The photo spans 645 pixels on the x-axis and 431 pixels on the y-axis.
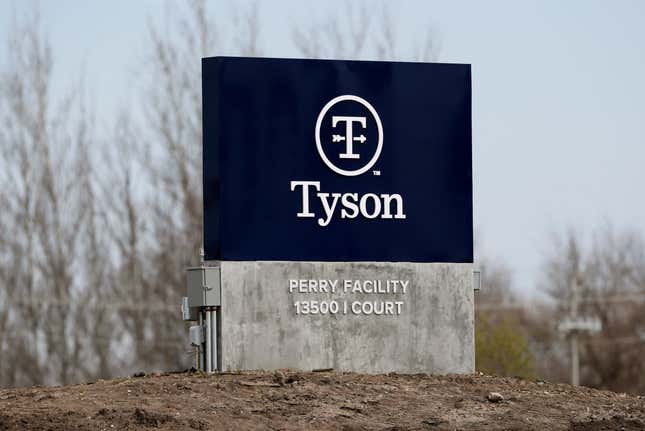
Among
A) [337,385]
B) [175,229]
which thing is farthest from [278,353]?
[175,229]

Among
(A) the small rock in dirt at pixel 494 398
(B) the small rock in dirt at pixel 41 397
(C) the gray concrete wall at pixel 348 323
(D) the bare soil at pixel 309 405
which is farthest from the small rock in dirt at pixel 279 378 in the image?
(B) the small rock in dirt at pixel 41 397

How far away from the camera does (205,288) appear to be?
1274 cm

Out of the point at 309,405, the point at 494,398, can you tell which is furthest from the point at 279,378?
the point at 494,398

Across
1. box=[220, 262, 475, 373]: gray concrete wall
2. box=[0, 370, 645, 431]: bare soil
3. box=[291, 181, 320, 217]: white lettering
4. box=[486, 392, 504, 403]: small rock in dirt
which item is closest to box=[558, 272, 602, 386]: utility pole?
box=[220, 262, 475, 373]: gray concrete wall

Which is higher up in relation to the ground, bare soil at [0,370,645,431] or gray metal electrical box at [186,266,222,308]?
gray metal electrical box at [186,266,222,308]

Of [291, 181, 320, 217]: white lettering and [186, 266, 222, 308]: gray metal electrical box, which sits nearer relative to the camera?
[186, 266, 222, 308]: gray metal electrical box

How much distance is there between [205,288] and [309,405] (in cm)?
193

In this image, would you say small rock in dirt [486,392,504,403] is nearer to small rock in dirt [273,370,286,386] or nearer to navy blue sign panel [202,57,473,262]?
small rock in dirt [273,370,286,386]

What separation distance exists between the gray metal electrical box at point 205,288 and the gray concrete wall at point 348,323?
85mm

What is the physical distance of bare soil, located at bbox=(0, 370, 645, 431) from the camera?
10.8m

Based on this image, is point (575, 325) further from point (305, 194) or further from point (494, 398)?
point (494, 398)

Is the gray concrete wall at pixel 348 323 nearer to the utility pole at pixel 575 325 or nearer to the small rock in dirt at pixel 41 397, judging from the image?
the small rock in dirt at pixel 41 397

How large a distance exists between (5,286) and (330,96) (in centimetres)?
1841

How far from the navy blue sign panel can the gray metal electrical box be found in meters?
0.22
